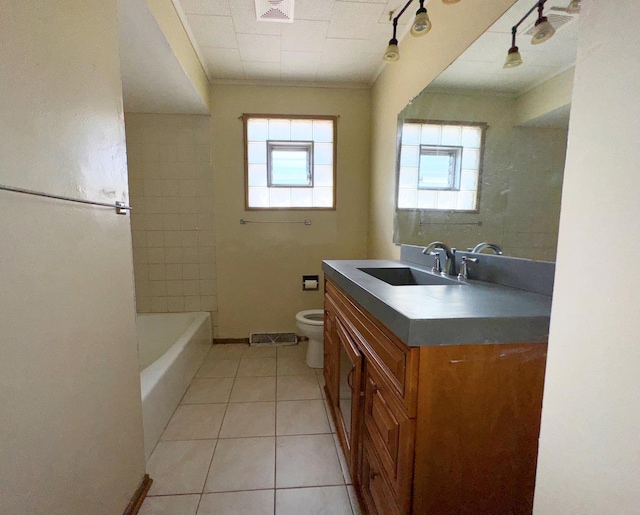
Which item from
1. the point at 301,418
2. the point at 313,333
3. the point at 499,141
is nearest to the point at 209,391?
the point at 301,418

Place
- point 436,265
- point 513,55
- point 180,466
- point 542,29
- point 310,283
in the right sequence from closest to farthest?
point 542,29 < point 513,55 < point 180,466 < point 436,265 < point 310,283

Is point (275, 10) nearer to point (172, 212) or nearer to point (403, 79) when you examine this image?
point (403, 79)

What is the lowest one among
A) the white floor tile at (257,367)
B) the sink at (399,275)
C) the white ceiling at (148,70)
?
the white floor tile at (257,367)

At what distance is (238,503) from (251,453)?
0.26 meters

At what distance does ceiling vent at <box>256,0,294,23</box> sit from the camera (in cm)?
163

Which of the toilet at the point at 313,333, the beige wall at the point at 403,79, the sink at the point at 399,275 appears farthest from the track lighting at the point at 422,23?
the toilet at the point at 313,333

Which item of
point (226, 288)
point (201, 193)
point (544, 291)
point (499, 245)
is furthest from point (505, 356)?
point (201, 193)

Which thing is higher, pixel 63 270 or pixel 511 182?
pixel 511 182

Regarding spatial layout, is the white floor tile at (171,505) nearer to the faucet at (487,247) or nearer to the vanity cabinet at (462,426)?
the vanity cabinet at (462,426)

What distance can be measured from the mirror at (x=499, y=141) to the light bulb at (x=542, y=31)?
0.01m

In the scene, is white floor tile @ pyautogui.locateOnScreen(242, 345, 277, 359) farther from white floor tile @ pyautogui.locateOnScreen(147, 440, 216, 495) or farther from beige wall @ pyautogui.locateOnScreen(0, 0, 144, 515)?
beige wall @ pyautogui.locateOnScreen(0, 0, 144, 515)

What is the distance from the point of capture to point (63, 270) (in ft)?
2.58

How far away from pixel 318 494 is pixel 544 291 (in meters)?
1.18

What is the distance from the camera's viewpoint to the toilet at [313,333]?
2172mm
